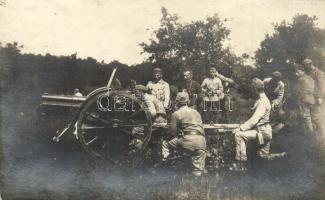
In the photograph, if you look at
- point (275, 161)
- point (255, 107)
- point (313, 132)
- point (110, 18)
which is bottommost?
point (275, 161)

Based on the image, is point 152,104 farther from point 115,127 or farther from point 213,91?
point 213,91

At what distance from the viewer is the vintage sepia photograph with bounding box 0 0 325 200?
203 inches

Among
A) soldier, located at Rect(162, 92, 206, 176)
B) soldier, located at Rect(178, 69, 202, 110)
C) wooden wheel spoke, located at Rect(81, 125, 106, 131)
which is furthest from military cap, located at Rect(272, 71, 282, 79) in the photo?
wooden wheel spoke, located at Rect(81, 125, 106, 131)

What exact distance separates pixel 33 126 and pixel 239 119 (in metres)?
2.71

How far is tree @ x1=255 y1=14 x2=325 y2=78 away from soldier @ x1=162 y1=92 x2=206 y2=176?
3.95 ft

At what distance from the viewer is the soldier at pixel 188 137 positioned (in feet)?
17.2

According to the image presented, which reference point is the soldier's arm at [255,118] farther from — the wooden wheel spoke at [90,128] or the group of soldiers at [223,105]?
the wooden wheel spoke at [90,128]

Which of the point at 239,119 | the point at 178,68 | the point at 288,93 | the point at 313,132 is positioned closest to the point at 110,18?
the point at 178,68

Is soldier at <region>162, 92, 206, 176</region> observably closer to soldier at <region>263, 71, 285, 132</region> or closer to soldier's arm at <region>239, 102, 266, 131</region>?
soldier's arm at <region>239, 102, 266, 131</region>

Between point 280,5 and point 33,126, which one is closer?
point 33,126

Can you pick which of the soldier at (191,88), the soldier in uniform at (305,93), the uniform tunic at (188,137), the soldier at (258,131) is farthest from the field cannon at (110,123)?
the soldier in uniform at (305,93)

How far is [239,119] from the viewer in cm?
545

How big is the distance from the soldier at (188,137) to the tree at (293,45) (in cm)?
120

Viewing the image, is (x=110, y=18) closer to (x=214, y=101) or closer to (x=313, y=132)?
(x=214, y=101)
